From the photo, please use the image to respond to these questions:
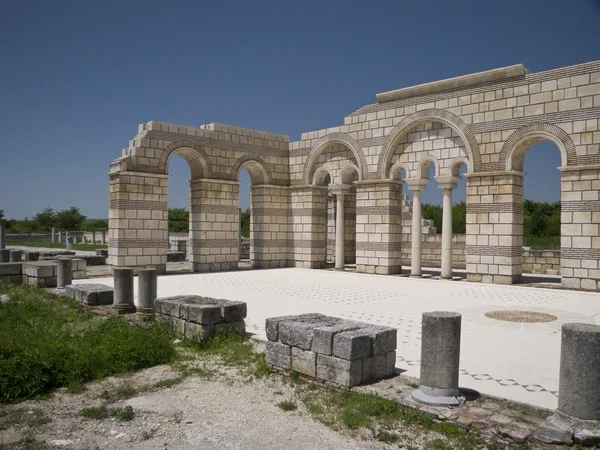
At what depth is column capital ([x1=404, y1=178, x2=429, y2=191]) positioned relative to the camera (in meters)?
16.0

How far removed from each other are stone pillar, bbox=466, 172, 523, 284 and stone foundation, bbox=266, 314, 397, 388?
9710 mm

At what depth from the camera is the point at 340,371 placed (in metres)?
5.04

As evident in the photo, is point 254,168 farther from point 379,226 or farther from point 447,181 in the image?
point 447,181

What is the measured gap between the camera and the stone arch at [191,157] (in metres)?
→ 16.5

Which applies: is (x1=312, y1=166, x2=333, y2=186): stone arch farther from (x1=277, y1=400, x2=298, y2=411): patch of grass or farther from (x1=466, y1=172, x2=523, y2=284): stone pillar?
(x1=277, y1=400, x2=298, y2=411): patch of grass

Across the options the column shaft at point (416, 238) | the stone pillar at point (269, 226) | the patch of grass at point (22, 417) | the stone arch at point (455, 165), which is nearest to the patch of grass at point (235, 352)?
the patch of grass at point (22, 417)

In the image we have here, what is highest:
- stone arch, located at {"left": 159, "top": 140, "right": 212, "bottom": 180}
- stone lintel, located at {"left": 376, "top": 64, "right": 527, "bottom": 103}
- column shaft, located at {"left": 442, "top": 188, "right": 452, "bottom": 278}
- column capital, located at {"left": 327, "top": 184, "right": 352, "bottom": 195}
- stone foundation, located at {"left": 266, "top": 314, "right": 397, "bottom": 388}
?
stone lintel, located at {"left": 376, "top": 64, "right": 527, "bottom": 103}

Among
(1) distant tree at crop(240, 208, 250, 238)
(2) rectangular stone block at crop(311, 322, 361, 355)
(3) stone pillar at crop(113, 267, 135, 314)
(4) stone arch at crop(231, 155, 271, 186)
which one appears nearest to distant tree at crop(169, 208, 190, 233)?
(1) distant tree at crop(240, 208, 250, 238)

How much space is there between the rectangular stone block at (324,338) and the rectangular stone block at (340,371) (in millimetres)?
84

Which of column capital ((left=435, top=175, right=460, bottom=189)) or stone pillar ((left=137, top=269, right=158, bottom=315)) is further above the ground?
column capital ((left=435, top=175, right=460, bottom=189))

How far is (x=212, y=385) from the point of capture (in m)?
5.26

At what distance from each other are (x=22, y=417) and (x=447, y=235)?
1300 cm

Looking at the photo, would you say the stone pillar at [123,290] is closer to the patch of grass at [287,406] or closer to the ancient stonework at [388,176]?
the patch of grass at [287,406]

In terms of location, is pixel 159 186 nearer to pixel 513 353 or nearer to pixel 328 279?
pixel 328 279
